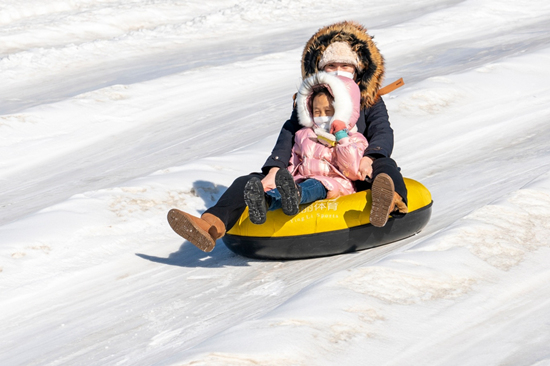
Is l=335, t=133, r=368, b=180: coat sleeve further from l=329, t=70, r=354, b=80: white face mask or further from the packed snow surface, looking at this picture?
l=329, t=70, r=354, b=80: white face mask

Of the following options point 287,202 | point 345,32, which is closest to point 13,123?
point 345,32

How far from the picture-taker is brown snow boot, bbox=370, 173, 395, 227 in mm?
3936

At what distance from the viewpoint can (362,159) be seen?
4.40 metres

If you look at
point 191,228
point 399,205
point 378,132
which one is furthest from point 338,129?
point 191,228

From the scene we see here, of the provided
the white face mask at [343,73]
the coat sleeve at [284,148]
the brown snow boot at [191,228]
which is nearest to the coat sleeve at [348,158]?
the coat sleeve at [284,148]

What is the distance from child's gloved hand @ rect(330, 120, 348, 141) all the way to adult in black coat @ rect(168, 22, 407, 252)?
19 cm

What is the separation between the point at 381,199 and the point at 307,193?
1.54ft

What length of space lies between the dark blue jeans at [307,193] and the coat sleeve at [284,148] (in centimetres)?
31

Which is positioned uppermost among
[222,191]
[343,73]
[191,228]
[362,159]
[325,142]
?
[343,73]

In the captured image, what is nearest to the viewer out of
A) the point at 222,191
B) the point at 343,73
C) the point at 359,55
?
the point at 343,73

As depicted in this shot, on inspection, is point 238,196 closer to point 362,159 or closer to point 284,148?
point 284,148

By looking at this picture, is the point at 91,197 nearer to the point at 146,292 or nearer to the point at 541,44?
the point at 146,292

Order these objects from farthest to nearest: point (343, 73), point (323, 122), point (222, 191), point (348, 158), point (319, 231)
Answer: point (222, 191) → point (343, 73) → point (323, 122) → point (348, 158) → point (319, 231)

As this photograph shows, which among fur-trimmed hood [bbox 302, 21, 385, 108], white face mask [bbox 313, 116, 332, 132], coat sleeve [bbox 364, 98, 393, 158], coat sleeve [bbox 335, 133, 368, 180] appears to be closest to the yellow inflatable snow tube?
coat sleeve [bbox 335, 133, 368, 180]
